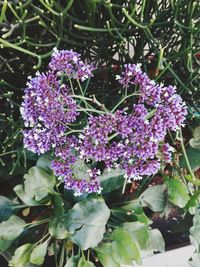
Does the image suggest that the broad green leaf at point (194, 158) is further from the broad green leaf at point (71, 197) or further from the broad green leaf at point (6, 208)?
the broad green leaf at point (6, 208)


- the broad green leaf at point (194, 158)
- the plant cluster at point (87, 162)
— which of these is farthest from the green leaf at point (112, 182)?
the broad green leaf at point (194, 158)

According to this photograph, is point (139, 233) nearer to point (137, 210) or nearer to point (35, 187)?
point (137, 210)

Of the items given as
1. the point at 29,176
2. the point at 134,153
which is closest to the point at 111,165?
the point at 134,153

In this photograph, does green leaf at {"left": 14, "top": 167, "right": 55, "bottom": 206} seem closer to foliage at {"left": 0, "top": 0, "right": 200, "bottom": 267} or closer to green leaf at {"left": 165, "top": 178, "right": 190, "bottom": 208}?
foliage at {"left": 0, "top": 0, "right": 200, "bottom": 267}

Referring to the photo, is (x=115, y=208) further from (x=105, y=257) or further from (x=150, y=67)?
(x=150, y=67)

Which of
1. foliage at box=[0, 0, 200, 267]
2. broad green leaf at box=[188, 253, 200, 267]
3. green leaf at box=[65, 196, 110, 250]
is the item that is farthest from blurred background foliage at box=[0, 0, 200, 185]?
broad green leaf at box=[188, 253, 200, 267]
